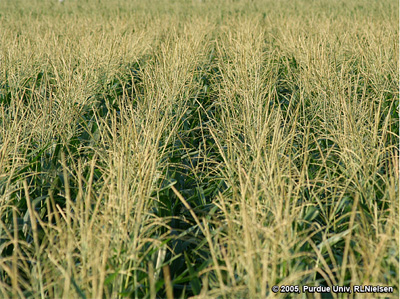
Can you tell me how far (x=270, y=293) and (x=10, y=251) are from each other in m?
1.19

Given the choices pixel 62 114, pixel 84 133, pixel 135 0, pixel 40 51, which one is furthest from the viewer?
pixel 135 0

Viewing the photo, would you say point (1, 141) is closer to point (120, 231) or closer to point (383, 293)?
point (120, 231)

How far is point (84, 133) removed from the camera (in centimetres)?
294

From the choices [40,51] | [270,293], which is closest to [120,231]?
[270,293]

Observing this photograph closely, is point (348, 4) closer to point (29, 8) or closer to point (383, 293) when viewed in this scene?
point (29, 8)

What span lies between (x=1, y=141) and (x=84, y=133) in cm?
59

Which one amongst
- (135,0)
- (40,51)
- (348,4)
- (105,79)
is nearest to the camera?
(105,79)

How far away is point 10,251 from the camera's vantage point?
1.81 m

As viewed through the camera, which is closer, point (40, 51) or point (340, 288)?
point (340, 288)

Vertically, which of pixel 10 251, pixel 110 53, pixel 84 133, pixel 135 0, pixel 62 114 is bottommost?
pixel 10 251

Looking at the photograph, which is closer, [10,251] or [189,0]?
[10,251]

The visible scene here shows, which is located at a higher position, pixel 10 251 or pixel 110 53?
pixel 110 53

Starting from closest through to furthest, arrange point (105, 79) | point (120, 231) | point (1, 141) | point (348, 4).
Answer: point (120, 231), point (1, 141), point (105, 79), point (348, 4)

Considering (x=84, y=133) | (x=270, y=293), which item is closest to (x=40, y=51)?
(x=84, y=133)
